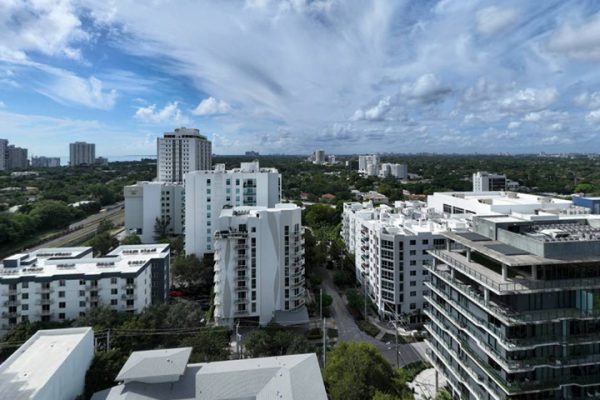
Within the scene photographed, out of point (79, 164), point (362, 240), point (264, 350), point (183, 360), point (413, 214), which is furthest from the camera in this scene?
point (79, 164)

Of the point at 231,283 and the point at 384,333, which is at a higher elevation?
the point at 231,283

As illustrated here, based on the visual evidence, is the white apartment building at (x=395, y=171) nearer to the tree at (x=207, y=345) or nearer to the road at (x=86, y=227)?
the road at (x=86, y=227)

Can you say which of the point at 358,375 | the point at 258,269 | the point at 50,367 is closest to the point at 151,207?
the point at 258,269

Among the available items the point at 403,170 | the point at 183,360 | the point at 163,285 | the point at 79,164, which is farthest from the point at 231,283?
the point at 79,164

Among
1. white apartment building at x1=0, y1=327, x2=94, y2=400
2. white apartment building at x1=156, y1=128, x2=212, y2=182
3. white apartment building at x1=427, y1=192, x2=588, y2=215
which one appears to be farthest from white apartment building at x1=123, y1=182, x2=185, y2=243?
white apartment building at x1=427, y1=192, x2=588, y2=215

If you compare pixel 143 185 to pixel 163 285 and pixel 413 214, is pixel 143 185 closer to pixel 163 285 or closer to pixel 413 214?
pixel 163 285

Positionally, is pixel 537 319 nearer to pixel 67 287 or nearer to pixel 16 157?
pixel 67 287

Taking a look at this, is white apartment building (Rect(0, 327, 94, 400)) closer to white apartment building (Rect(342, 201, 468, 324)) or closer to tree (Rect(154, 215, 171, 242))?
white apartment building (Rect(342, 201, 468, 324))
